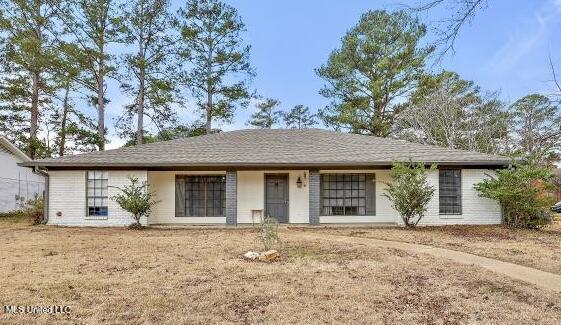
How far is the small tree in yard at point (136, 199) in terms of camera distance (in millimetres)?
12648

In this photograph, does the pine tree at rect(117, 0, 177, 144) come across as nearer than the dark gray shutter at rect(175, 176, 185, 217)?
No

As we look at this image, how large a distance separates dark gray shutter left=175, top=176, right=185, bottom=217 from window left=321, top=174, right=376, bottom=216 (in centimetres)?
504

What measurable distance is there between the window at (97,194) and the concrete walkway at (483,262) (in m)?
7.27

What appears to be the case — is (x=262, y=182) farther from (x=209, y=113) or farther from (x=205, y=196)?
(x=209, y=113)

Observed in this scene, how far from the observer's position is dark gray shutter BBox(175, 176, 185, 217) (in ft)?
46.6

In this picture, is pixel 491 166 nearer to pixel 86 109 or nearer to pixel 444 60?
pixel 444 60

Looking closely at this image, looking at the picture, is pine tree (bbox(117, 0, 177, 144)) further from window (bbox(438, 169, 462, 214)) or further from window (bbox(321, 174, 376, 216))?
window (bbox(438, 169, 462, 214))

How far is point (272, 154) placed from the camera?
46.7 feet

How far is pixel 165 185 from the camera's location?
1420 centimetres

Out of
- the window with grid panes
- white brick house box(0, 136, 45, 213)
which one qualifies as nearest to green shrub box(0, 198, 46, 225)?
white brick house box(0, 136, 45, 213)

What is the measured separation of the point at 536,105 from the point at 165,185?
2464 centimetres

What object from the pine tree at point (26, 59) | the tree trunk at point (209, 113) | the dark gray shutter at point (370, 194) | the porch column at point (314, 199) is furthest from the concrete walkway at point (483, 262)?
the pine tree at point (26, 59)

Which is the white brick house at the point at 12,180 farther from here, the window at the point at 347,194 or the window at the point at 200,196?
the window at the point at 347,194

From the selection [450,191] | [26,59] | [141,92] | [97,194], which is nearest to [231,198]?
[97,194]
